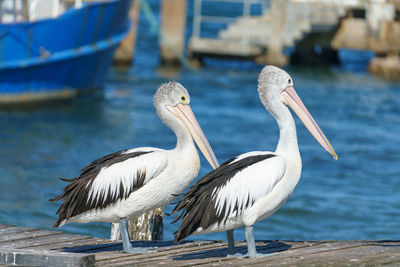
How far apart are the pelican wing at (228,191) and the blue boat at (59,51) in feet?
34.7

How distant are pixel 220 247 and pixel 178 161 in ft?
2.36

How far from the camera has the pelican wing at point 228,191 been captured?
181 inches

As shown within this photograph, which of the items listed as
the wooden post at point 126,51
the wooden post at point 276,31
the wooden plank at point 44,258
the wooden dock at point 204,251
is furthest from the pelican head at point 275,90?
the wooden post at point 126,51

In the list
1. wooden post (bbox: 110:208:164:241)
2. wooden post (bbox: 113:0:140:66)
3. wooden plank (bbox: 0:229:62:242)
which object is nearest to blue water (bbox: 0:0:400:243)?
wooden post (bbox: 113:0:140:66)

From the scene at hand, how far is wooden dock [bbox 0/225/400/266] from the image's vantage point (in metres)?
4.80

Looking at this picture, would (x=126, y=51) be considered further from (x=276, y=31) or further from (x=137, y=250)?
(x=137, y=250)

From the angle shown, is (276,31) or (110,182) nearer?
(110,182)

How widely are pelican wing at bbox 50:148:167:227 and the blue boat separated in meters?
10.2

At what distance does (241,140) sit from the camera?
14.3 meters

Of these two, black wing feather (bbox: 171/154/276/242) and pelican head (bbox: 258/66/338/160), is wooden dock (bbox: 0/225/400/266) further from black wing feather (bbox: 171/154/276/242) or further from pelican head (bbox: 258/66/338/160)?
pelican head (bbox: 258/66/338/160)

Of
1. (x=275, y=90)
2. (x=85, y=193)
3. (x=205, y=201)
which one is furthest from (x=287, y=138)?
(x=85, y=193)

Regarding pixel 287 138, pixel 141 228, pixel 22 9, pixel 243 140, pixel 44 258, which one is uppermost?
pixel 22 9

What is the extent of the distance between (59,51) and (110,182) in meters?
11.4

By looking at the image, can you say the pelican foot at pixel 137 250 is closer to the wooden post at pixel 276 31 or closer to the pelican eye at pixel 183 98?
the pelican eye at pixel 183 98
